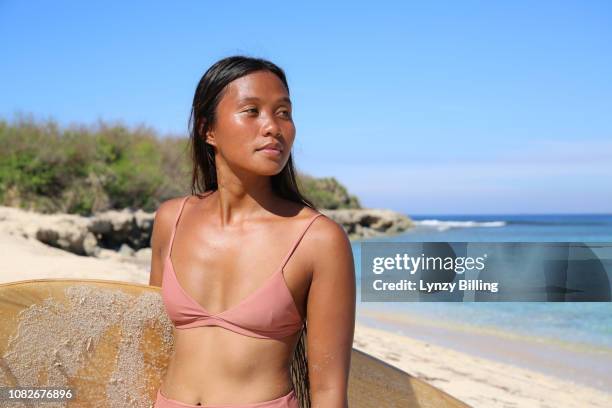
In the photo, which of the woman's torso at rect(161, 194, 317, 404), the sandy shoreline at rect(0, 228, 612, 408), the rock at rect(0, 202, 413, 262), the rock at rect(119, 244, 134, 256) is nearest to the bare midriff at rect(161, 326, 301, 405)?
the woman's torso at rect(161, 194, 317, 404)

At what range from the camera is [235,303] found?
1566 mm

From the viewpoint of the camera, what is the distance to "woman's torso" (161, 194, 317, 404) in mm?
1541

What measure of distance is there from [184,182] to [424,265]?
12581 millimetres

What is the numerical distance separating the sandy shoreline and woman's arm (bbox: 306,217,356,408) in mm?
3071

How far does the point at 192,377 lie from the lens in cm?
160

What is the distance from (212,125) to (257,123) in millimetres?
182

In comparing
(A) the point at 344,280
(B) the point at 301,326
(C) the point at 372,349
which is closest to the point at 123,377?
(B) the point at 301,326

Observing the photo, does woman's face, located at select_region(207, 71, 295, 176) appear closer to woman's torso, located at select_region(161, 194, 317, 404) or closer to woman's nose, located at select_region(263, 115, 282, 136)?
woman's nose, located at select_region(263, 115, 282, 136)

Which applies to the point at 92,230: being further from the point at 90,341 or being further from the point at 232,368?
the point at 232,368

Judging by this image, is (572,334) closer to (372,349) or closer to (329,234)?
(372,349)

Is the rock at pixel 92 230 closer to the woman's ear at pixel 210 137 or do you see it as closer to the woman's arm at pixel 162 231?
the woman's arm at pixel 162 231

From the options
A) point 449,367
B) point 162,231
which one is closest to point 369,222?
point 449,367

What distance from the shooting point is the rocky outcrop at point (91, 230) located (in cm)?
997

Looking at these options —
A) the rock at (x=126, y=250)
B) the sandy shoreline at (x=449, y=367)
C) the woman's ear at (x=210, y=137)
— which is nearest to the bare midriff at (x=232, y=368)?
the woman's ear at (x=210, y=137)
